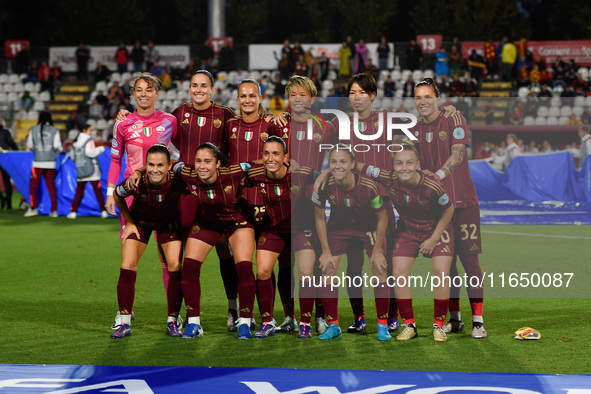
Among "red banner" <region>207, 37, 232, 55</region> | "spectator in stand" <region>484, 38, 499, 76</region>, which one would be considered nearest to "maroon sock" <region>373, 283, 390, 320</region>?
"spectator in stand" <region>484, 38, 499, 76</region>

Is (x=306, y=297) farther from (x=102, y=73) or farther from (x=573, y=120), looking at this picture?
(x=102, y=73)

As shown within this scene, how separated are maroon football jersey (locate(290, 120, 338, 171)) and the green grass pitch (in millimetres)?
Result: 1021

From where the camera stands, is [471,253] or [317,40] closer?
[471,253]

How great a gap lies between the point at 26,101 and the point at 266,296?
20.9 metres

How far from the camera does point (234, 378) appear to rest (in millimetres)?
4500

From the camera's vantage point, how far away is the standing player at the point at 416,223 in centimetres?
532

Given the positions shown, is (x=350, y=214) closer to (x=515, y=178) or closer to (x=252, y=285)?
(x=252, y=285)

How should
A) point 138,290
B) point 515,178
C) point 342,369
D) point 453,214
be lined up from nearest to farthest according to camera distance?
1. point 342,369
2. point 453,214
3. point 138,290
4. point 515,178

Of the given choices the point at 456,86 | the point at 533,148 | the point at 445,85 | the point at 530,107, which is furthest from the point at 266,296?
the point at 445,85

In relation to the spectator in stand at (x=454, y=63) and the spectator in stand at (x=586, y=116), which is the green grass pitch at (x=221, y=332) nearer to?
the spectator in stand at (x=586, y=116)

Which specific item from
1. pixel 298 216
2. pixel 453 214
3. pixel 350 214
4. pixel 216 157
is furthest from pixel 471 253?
pixel 216 157

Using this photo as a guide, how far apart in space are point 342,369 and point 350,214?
1.15 m

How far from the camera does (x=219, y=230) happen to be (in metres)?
5.59

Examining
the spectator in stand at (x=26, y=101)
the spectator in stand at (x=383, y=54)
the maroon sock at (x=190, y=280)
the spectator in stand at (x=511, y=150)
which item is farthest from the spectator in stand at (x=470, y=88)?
the maroon sock at (x=190, y=280)
